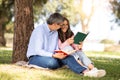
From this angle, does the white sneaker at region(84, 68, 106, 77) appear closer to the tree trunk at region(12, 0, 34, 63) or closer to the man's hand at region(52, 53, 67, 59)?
the man's hand at region(52, 53, 67, 59)

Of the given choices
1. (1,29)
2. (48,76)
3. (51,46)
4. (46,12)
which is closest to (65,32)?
(51,46)

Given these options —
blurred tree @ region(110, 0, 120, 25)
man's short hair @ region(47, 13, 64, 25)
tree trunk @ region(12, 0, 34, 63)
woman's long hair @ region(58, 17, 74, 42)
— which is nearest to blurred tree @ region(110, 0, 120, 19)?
blurred tree @ region(110, 0, 120, 25)

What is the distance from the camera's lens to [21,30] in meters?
10.2

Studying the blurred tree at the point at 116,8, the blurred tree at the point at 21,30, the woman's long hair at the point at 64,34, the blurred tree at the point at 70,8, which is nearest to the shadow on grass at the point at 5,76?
the woman's long hair at the point at 64,34

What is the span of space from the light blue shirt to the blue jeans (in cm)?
13

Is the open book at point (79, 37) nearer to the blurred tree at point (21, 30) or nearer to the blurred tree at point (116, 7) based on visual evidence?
the blurred tree at point (21, 30)

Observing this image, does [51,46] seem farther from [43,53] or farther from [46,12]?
[46,12]

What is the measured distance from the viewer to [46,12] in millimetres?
43750

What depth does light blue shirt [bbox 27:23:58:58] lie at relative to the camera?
28.6ft

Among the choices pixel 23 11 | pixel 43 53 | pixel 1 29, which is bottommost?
pixel 1 29

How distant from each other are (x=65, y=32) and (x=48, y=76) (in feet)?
4.25

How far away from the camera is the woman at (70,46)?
8742 millimetres

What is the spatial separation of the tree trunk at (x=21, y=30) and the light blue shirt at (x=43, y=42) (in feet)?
4.37

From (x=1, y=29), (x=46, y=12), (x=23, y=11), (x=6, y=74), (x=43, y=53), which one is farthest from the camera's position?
(x=46, y=12)
